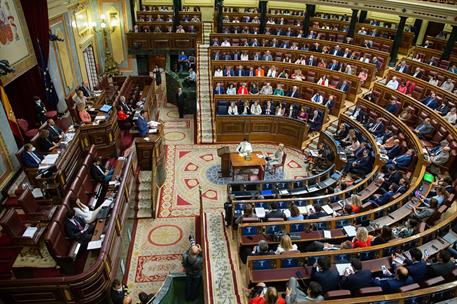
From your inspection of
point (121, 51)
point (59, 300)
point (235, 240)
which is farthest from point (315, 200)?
point (121, 51)

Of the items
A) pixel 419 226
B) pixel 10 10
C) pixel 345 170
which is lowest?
pixel 345 170

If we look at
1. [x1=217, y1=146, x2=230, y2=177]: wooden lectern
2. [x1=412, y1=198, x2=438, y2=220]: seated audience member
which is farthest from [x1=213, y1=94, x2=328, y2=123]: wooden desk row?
[x1=412, y1=198, x2=438, y2=220]: seated audience member

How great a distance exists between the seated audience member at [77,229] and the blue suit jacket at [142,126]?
3685mm

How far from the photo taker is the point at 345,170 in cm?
1011

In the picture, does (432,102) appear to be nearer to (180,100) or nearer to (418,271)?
(418,271)

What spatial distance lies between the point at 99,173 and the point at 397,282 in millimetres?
6416

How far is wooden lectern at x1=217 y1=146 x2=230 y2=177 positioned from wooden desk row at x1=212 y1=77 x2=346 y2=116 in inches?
113

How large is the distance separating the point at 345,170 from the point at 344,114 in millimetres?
2564

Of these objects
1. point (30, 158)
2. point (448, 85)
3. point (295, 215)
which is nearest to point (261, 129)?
point (295, 215)

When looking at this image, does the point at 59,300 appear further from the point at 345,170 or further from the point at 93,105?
the point at 345,170

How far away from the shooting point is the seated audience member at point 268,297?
477 centimetres

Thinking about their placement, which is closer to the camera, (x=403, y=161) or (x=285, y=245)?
(x=285, y=245)

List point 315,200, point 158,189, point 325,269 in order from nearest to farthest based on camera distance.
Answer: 1. point 325,269
2. point 315,200
3. point 158,189

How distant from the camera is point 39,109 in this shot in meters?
9.73
